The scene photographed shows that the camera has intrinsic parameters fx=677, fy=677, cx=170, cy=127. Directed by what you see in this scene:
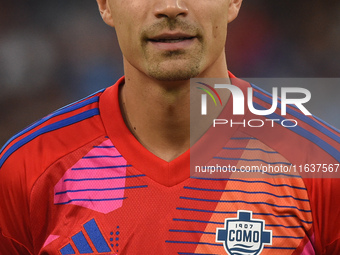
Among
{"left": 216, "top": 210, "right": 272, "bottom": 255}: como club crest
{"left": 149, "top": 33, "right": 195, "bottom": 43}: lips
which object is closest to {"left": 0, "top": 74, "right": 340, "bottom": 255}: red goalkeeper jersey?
{"left": 216, "top": 210, "right": 272, "bottom": 255}: como club crest

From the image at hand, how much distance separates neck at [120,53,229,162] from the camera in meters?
2.35

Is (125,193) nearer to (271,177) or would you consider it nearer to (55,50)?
(271,177)

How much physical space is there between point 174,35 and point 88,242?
2.52 feet

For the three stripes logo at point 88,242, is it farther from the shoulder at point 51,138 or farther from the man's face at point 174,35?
the man's face at point 174,35

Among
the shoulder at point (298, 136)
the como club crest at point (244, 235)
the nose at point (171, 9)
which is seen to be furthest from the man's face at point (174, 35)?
the como club crest at point (244, 235)

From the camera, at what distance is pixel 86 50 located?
5094 millimetres

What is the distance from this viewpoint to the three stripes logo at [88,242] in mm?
2318

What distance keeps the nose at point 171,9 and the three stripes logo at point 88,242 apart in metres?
0.75

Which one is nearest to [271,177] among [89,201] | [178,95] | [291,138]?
[291,138]

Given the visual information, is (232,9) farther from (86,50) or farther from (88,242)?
(86,50)

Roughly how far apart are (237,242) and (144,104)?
584 millimetres

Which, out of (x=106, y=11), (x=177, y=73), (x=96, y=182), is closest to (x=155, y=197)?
(x=96, y=182)

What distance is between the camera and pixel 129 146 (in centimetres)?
245

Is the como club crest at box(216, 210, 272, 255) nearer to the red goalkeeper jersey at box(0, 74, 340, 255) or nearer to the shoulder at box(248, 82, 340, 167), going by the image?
the red goalkeeper jersey at box(0, 74, 340, 255)
